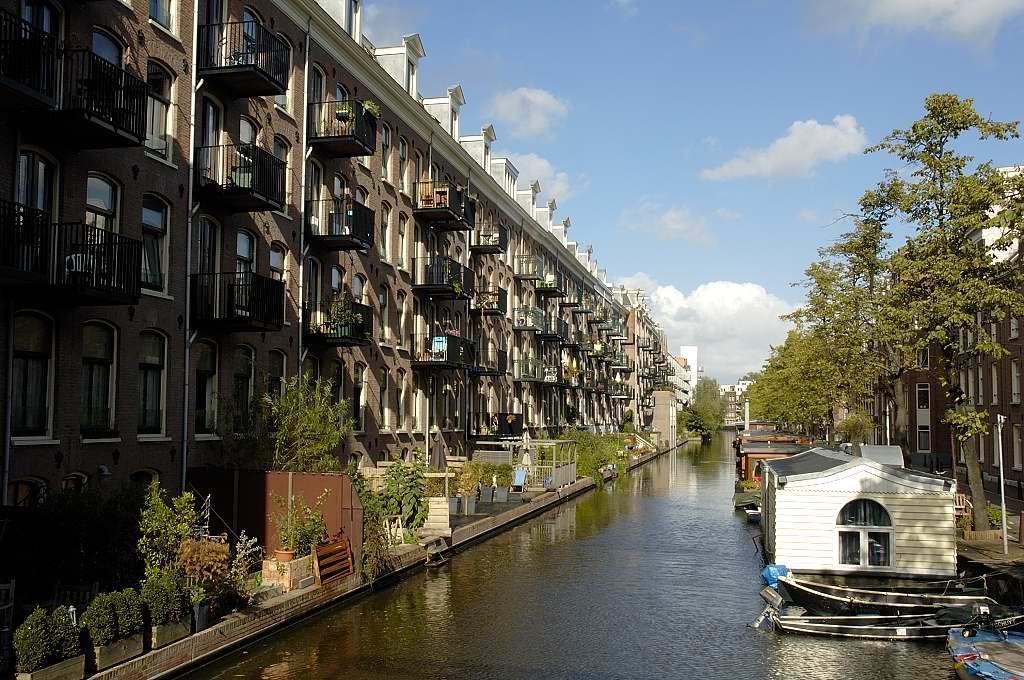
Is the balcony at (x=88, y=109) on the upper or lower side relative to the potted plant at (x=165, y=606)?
upper

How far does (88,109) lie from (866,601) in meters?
16.6

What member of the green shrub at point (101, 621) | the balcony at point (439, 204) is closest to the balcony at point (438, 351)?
the balcony at point (439, 204)

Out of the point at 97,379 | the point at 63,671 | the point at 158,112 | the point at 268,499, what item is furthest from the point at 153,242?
the point at 63,671

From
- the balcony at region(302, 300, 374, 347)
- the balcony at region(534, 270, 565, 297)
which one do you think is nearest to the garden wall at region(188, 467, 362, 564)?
the balcony at region(302, 300, 374, 347)

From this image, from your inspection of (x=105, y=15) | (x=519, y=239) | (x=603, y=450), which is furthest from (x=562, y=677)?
(x=519, y=239)

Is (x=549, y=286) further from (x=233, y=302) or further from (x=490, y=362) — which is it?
(x=233, y=302)

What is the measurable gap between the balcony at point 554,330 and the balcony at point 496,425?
1069 centimetres

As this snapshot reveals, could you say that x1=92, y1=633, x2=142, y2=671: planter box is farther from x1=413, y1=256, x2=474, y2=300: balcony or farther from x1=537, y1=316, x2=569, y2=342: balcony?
x1=537, y1=316, x2=569, y2=342: balcony

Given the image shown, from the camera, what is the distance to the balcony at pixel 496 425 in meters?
44.2

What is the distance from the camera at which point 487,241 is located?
46219 mm

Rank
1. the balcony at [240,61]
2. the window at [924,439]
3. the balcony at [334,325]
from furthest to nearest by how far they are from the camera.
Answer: the window at [924,439] < the balcony at [334,325] < the balcony at [240,61]

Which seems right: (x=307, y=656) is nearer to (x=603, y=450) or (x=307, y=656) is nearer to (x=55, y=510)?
(x=55, y=510)

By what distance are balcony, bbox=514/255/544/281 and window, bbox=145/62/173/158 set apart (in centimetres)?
3445

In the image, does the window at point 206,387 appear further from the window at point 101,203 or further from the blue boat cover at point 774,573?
the blue boat cover at point 774,573
